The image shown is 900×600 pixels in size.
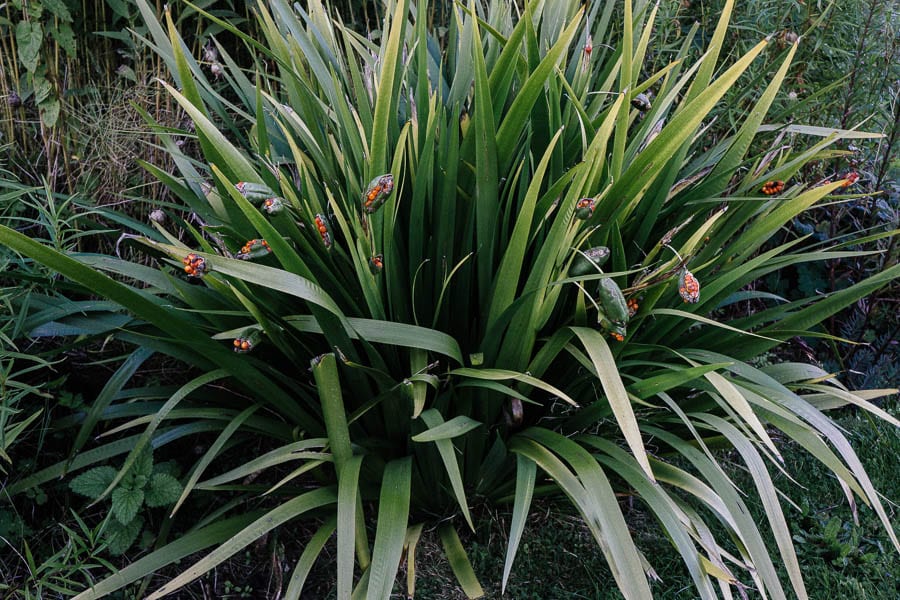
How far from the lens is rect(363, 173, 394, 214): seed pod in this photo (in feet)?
4.17

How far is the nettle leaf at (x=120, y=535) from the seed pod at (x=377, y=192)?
0.84 metres

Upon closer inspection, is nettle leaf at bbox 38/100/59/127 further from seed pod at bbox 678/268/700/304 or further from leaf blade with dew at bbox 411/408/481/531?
seed pod at bbox 678/268/700/304

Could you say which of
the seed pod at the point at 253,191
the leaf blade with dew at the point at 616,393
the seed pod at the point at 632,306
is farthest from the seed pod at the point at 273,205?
the seed pod at the point at 632,306

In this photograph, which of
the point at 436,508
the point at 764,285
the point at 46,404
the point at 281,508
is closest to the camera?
the point at 281,508

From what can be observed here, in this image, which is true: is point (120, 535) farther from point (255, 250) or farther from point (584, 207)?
point (584, 207)

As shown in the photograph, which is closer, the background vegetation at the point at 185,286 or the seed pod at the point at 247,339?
the seed pod at the point at 247,339

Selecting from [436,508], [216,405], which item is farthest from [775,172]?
[216,405]

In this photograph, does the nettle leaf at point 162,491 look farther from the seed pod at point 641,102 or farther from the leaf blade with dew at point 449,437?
the seed pod at point 641,102

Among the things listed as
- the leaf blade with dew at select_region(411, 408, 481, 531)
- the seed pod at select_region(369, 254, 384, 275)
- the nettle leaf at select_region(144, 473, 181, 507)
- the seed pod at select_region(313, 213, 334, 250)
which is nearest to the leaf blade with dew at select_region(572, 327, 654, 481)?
the leaf blade with dew at select_region(411, 408, 481, 531)

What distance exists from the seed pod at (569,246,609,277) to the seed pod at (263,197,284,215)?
565mm

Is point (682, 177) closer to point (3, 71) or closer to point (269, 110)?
point (269, 110)

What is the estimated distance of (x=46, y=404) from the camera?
1.79 meters

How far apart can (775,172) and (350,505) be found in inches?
48.1

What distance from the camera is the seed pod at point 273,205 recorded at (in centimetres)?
133
